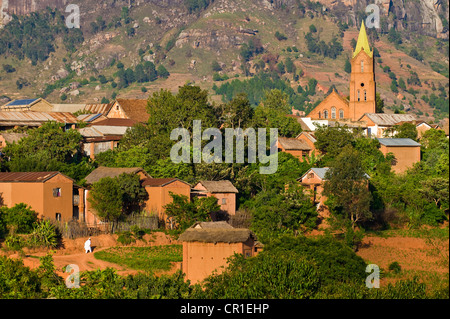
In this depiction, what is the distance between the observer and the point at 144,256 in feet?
148

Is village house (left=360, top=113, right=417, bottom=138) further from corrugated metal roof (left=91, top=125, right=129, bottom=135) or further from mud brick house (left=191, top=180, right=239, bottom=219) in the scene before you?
mud brick house (left=191, top=180, right=239, bottom=219)

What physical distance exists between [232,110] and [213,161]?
25.9ft

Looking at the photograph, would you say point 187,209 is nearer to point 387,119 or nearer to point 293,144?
point 293,144

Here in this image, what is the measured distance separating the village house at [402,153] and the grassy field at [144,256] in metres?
22.8

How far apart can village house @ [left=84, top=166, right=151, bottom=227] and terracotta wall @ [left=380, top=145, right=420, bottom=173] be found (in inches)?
801

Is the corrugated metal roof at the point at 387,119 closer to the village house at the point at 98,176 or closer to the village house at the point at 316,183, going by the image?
the village house at the point at 316,183

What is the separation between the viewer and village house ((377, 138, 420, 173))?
63.4 metres

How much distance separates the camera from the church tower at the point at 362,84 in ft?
280

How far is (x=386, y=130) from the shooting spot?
7156 centimetres

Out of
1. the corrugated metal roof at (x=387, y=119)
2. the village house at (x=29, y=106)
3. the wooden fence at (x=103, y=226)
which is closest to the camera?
the wooden fence at (x=103, y=226)

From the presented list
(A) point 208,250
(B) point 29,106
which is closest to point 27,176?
(A) point 208,250

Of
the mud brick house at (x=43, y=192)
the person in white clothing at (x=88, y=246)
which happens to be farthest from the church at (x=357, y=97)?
the person in white clothing at (x=88, y=246)

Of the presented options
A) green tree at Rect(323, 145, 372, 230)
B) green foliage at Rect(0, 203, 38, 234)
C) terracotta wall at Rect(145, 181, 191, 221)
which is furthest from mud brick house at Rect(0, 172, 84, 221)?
green tree at Rect(323, 145, 372, 230)
